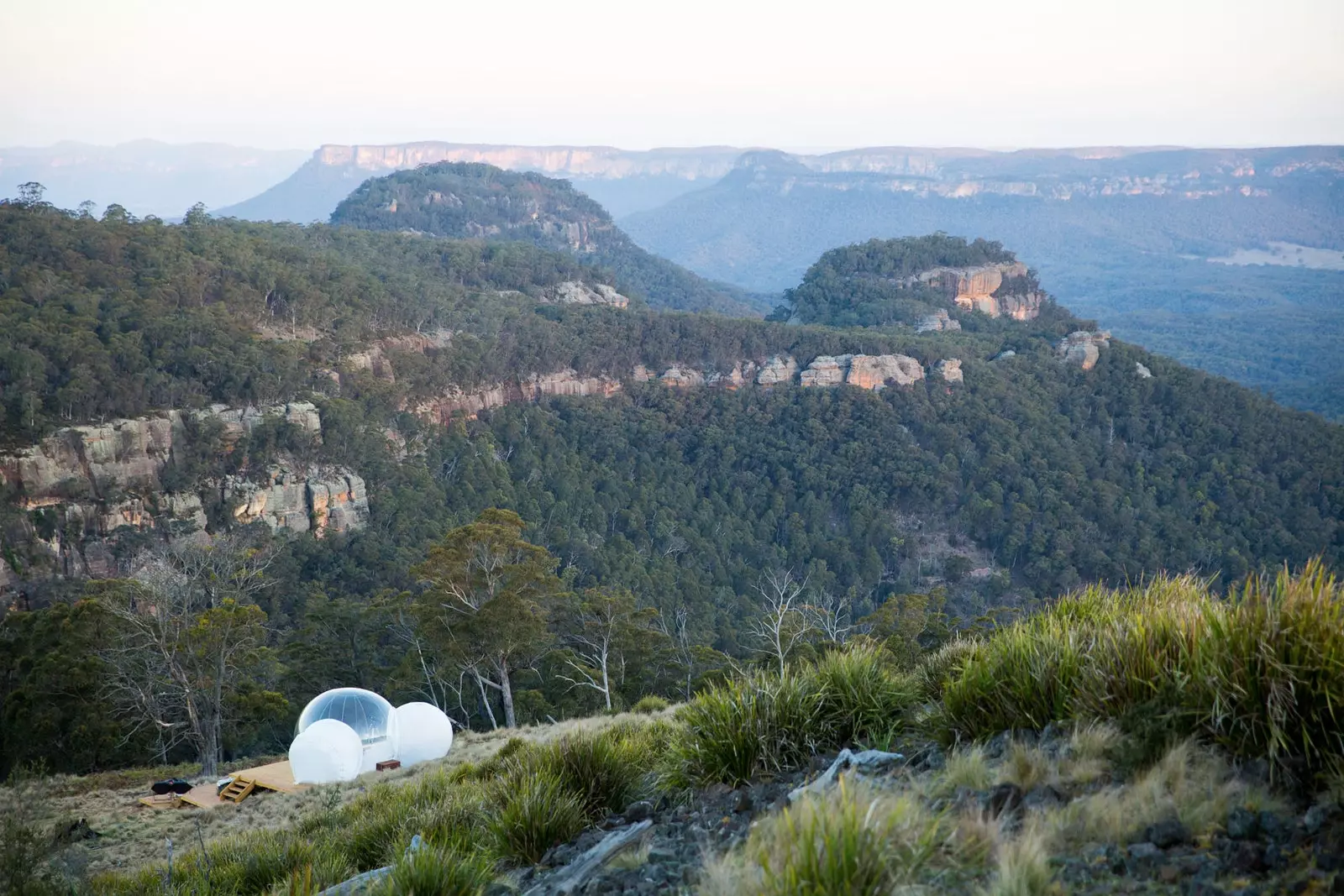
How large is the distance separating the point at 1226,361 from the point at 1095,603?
136 m

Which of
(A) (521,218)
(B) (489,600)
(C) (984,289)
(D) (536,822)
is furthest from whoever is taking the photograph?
(A) (521,218)

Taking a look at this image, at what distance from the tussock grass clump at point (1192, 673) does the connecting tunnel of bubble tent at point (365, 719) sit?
37.5 ft

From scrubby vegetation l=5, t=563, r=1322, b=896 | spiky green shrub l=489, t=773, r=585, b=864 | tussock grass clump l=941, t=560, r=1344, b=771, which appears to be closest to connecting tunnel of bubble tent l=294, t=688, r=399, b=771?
scrubby vegetation l=5, t=563, r=1322, b=896

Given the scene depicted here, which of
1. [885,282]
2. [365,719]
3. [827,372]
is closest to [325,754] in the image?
[365,719]

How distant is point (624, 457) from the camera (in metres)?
57.8

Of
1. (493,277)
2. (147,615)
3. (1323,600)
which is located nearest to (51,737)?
(147,615)

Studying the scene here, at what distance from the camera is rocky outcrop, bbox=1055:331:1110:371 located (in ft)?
229

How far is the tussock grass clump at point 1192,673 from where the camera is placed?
3830 mm

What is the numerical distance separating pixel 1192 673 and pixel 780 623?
19.6 metres

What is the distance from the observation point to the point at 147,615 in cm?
2033

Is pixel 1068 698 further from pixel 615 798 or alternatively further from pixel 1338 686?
pixel 615 798

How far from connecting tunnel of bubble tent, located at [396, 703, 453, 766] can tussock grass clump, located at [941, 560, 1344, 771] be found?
37.1 ft

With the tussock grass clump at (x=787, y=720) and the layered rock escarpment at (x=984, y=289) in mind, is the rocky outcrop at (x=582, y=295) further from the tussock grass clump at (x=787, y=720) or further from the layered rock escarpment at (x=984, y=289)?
the tussock grass clump at (x=787, y=720)

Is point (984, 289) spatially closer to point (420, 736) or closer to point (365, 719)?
point (420, 736)
